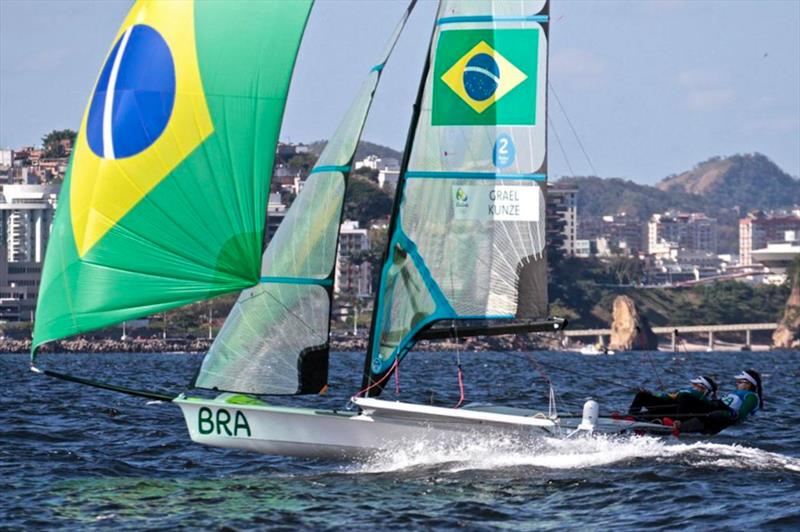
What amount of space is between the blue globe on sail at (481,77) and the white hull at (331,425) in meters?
3.35

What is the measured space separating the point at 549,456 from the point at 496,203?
2.73m

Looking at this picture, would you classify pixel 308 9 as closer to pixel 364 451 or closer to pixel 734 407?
pixel 364 451

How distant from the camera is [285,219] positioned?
53.9 ft

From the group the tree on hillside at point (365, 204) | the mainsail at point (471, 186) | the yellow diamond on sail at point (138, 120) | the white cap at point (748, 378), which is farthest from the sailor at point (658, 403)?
the tree on hillside at point (365, 204)

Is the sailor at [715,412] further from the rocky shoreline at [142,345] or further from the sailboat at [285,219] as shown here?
the rocky shoreline at [142,345]

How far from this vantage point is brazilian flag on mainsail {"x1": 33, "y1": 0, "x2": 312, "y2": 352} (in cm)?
1495

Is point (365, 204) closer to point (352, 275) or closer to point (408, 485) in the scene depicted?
point (352, 275)

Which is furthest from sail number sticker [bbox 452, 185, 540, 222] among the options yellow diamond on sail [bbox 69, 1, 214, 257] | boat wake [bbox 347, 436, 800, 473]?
yellow diamond on sail [bbox 69, 1, 214, 257]

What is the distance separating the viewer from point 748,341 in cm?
14775

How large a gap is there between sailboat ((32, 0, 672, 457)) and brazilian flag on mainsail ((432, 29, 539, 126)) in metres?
0.02

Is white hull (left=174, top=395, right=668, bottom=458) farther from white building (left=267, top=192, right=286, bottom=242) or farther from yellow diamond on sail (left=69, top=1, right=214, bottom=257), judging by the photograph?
white building (left=267, top=192, right=286, bottom=242)

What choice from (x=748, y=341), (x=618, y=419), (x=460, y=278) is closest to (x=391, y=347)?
(x=460, y=278)

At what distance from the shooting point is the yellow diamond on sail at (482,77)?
16.7 meters

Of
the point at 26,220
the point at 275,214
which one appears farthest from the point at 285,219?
the point at 26,220
